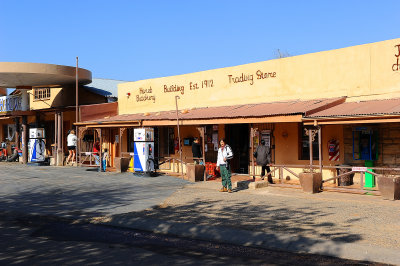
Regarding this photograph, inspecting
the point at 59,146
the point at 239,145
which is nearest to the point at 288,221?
the point at 239,145

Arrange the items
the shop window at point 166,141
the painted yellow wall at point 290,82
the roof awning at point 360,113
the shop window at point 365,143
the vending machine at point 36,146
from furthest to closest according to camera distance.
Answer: the vending machine at point 36,146
the shop window at point 166,141
the painted yellow wall at point 290,82
the shop window at point 365,143
the roof awning at point 360,113

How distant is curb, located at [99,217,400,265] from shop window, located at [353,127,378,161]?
24.8 feet

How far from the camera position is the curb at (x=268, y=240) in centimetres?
682

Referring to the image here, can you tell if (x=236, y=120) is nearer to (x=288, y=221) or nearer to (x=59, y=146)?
(x=288, y=221)

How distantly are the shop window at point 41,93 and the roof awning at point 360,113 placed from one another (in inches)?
767

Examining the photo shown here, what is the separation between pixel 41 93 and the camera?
28.7 m

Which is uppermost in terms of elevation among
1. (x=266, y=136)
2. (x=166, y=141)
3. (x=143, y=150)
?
(x=266, y=136)

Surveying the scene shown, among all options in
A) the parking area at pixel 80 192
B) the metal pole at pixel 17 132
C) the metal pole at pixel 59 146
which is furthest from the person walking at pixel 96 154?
the metal pole at pixel 17 132

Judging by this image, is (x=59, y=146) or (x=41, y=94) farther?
(x=41, y=94)

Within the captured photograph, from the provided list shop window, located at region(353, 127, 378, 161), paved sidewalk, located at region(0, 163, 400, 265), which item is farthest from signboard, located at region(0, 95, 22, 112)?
shop window, located at region(353, 127, 378, 161)

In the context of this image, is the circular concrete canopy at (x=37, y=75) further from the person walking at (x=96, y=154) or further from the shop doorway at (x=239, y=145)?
the shop doorway at (x=239, y=145)

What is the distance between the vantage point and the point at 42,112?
27203 mm

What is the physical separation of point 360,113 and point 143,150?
911cm

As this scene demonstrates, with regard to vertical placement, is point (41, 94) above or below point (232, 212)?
above
